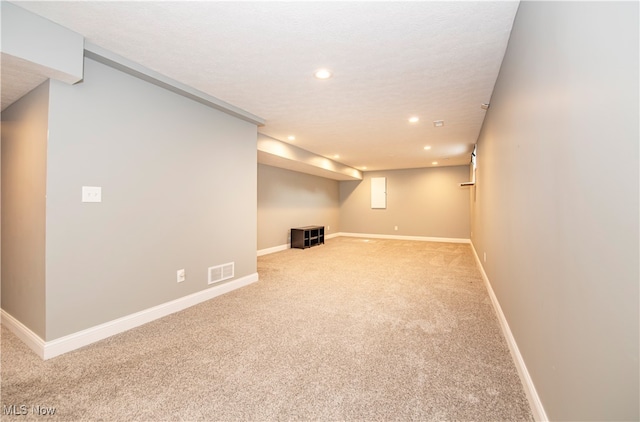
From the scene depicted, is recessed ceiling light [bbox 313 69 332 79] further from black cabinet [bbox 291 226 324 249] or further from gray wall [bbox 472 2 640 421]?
black cabinet [bbox 291 226 324 249]

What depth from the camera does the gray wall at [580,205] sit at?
0.73 metres

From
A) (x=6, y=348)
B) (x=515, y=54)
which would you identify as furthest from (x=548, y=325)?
(x=6, y=348)

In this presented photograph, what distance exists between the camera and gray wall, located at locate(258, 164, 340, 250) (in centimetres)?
626

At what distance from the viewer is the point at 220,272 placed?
3.37m

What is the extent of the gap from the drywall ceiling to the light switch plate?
107 cm

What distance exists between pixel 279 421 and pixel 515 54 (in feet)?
8.52

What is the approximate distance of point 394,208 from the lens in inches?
350

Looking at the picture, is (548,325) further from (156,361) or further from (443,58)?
(156,361)

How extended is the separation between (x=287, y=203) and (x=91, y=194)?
494 cm

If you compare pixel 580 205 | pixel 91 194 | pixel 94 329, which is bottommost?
pixel 94 329

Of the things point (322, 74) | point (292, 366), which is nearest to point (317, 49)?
point (322, 74)

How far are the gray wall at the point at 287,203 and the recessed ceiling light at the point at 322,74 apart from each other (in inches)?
146

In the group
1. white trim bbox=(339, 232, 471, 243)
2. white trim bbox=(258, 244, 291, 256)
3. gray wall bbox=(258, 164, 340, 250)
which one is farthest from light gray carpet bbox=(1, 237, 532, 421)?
white trim bbox=(339, 232, 471, 243)

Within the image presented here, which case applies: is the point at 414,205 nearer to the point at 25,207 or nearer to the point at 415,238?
the point at 415,238
